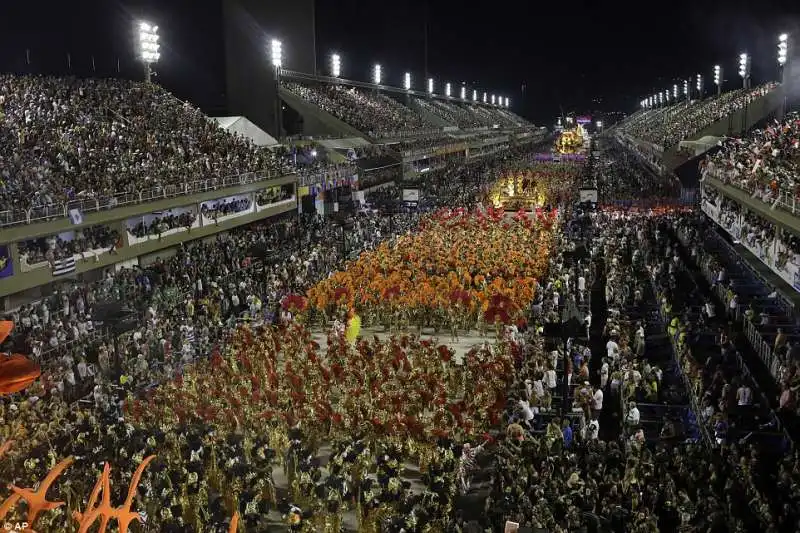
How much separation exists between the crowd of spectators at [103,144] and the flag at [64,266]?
5.44 ft

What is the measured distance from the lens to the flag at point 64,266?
20.9 m

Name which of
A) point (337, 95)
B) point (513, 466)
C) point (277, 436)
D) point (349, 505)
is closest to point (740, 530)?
point (513, 466)

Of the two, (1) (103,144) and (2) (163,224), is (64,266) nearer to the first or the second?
(2) (163,224)

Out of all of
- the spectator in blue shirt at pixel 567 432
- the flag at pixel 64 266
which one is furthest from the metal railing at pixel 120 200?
the spectator in blue shirt at pixel 567 432

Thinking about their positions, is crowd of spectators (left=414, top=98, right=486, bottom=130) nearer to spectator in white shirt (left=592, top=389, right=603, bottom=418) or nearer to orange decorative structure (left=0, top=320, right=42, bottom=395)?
spectator in white shirt (left=592, top=389, right=603, bottom=418)

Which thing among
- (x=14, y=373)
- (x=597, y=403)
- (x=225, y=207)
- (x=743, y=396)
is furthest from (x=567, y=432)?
(x=225, y=207)

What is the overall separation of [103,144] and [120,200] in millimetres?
5117

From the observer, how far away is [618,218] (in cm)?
3912

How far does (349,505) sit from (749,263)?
2065 centimetres

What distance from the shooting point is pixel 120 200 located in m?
24.4

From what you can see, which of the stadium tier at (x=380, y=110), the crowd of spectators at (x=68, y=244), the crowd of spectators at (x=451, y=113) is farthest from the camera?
the crowd of spectators at (x=451, y=113)

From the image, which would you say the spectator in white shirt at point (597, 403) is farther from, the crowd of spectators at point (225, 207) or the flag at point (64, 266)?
the crowd of spectators at point (225, 207)

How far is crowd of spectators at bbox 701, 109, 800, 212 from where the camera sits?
2191 cm

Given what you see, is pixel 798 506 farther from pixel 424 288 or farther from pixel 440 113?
Result: pixel 440 113
